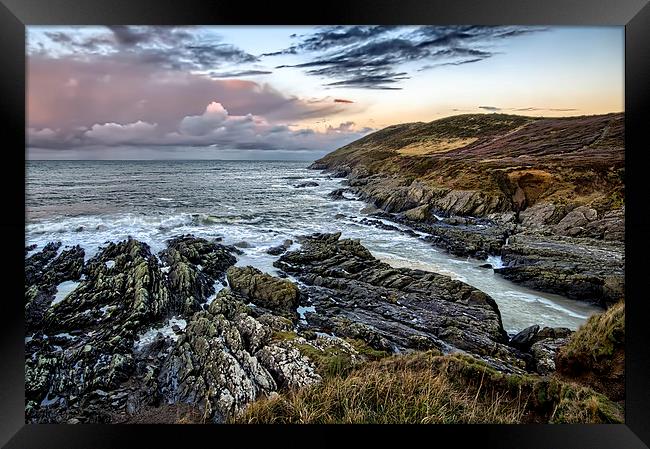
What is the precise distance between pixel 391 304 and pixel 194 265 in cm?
179

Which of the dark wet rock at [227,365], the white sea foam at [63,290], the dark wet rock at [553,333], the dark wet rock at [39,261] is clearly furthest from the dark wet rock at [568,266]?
the dark wet rock at [39,261]

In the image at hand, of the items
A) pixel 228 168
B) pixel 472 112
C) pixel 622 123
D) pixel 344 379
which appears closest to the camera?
pixel 344 379

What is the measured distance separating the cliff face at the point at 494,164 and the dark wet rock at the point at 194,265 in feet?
4.20

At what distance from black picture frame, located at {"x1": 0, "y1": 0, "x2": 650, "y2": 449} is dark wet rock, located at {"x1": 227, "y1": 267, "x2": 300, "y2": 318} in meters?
0.94

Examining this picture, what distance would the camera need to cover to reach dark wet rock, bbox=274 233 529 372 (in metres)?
2.90

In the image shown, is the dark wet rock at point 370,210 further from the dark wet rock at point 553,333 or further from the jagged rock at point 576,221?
the dark wet rock at point 553,333

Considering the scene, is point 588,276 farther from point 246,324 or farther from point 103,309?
Result: point 103,309

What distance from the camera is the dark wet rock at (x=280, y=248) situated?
3.26 meters

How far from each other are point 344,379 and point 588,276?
215 cm
